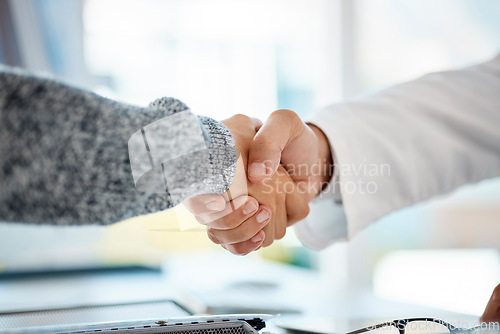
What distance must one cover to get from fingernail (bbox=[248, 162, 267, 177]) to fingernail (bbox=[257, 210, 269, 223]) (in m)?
0.04

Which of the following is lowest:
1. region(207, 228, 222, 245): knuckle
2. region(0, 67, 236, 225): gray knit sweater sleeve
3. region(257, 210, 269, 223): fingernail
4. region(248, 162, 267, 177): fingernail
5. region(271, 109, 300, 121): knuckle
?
region(207, 228, 222, 245): knuckle

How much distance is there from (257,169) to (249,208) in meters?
0.03

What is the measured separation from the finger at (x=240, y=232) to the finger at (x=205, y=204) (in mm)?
44

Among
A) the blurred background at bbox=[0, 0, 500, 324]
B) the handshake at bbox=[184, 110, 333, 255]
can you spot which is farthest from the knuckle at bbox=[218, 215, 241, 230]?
the blurred background at bbox=[0, 0, 500, 324]

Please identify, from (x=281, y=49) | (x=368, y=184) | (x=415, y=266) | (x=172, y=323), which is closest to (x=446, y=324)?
(x=172, y=323)

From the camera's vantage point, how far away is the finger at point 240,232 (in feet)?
1.20

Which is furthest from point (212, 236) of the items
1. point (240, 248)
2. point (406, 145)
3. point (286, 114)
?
point (406, 145)

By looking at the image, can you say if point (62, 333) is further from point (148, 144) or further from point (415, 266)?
point (415, 266)

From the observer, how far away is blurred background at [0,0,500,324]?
3.36 ft

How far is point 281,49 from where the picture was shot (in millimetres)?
1679

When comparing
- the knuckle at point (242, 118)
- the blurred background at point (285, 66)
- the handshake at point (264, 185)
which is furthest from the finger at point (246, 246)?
the blurred background at point (285, 66)

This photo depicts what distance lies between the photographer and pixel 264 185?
0.40 meters

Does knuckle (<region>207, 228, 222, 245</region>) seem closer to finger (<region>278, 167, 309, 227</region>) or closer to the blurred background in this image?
finger (<region>278, 167, 309, 227</region>)

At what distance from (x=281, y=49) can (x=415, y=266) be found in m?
0.88
